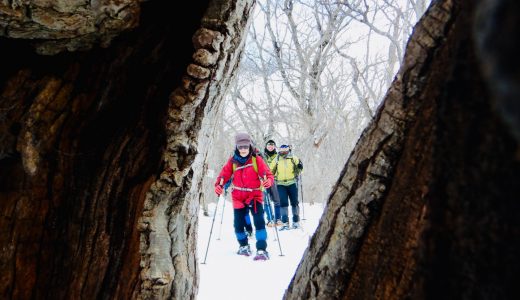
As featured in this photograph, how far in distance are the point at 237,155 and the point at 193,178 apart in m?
4.54

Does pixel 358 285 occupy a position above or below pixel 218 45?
below

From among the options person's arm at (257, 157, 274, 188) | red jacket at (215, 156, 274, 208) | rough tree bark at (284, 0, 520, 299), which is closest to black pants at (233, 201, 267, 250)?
red jacket at (215, 156, 274, 208)

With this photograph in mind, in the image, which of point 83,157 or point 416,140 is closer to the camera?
point 416,140

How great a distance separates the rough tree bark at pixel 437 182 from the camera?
2.10ft

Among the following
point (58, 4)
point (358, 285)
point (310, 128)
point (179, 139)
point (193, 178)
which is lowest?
point (358, 285)

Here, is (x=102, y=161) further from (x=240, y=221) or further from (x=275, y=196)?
(x=275, y=196)

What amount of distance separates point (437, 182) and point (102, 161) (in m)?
1.69

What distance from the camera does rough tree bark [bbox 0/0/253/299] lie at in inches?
76.3

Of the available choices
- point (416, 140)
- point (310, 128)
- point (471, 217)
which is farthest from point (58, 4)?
point (310, 128)

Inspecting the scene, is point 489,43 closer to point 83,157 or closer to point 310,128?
point 83,157

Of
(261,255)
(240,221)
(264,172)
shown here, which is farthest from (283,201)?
(264,172)

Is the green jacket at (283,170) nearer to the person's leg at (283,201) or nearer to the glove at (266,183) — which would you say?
the person's leg at (283,201)

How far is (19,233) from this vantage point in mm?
2088

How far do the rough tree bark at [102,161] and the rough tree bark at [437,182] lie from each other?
0.73 metres
